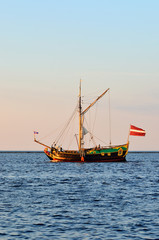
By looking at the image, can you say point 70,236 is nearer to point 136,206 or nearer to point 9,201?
point 136,206

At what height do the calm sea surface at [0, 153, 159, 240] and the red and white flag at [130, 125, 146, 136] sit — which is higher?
the red and white flag at [130, 125, 146, 136]

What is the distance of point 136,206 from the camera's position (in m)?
30.6

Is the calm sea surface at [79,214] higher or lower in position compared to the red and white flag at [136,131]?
lower

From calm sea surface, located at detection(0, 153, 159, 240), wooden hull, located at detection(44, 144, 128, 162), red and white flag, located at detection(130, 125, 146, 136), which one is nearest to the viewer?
calm sea surface, located at detection(0, 153, 159, 240)

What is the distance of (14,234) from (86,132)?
8252 cm

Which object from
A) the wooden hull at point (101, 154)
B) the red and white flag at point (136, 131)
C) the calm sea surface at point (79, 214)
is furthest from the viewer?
the wooden hull at point (101, 154)

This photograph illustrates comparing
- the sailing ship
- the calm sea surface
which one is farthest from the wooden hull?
the calm sea surface

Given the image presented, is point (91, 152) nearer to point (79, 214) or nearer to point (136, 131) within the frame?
point (136, 131)

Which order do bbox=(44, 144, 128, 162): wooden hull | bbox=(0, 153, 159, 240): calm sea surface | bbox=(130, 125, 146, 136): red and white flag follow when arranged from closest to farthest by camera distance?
bbox=(0, 153, 159, 240): calm sea surface < bbox=(130, 125, 146, 136): red and white flag < bbox=(44, 144, 128, 162): wooden hull

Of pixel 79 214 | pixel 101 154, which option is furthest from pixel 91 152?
pixel 79 214

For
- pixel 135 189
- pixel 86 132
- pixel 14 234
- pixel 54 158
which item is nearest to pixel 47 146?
pixel 54 158

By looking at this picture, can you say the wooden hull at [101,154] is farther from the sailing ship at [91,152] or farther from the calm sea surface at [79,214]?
the calm sea surface at [79,214]

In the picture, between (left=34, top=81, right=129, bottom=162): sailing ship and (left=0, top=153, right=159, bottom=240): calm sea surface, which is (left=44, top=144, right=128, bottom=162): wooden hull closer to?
(left=34, top=81, right=129, bottom=162): sailing ship

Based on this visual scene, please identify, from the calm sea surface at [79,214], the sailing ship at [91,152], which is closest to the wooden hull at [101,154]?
the sailing ship at [91,152]
